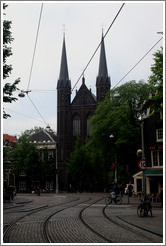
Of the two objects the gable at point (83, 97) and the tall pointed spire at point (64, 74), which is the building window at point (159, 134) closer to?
the gable at point (83, 97)

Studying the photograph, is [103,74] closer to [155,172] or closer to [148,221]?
[155,172]

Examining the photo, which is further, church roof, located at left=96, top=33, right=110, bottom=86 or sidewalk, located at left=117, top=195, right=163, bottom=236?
church roof, located at left=96, top=33, right=110, bottom=86

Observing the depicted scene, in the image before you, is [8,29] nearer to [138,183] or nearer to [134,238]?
[134,238]

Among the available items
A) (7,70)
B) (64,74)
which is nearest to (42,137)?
(64,74)

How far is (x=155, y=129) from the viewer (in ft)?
108

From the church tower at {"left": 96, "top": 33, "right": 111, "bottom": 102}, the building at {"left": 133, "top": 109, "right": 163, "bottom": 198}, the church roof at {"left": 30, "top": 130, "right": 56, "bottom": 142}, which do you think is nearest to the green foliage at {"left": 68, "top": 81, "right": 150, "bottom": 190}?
the building at {"left": 133, "top": 109, "right": 163, "bottom": 198}

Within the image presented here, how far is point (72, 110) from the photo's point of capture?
79.2m

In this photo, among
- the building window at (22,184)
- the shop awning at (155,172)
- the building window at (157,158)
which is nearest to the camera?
the shop awning at (155,172)

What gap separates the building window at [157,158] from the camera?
32.9 meters

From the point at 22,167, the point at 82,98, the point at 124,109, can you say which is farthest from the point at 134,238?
the point at 82,98

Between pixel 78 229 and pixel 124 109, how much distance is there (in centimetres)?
2759

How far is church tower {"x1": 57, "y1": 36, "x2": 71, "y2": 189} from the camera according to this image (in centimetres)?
7527

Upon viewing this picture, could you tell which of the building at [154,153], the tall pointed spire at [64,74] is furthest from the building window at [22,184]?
the building at [154,153]

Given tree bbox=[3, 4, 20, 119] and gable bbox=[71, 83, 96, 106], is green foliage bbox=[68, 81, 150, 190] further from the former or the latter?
gable bbox=[71, 83, 96, 106]
